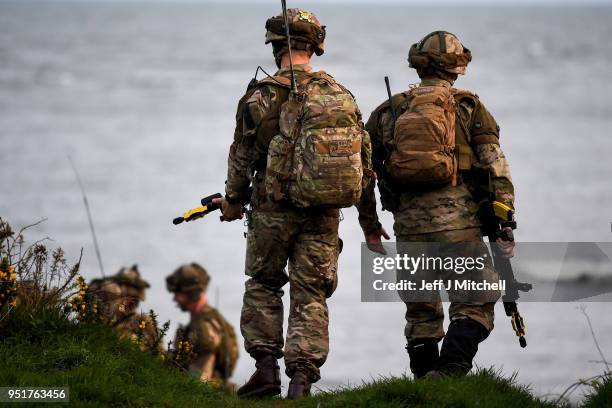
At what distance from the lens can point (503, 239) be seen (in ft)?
33.7

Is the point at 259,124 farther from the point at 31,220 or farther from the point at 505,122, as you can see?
the point at 505,122

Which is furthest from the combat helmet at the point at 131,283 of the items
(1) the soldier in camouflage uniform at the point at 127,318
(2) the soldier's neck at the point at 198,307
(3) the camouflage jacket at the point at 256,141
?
(3) the camouflage jacket at the point at 256,141

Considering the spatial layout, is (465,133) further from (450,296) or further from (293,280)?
(293,280)

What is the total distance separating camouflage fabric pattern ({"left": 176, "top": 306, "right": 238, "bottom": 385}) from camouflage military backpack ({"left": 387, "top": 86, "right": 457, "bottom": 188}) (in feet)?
16.8

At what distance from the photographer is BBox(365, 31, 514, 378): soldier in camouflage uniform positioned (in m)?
10.3

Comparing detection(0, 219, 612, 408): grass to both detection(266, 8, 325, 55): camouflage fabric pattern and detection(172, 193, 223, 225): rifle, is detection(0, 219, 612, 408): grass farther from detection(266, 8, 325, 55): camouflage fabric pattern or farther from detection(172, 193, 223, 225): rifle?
detection(266, 8, 325, 55): camouflage fabric pattern

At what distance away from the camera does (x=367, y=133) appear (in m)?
10.2

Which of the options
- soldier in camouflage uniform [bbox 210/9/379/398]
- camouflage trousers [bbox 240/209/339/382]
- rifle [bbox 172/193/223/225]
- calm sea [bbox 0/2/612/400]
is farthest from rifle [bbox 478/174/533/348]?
calm sea [bbox 0/2/612/400]

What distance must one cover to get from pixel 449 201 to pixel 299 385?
1.55 m

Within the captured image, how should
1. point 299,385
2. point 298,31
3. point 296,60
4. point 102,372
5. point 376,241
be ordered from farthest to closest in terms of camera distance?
point 376,241 → point 296,60 → point 298,31 → point 299,385 → point 102,372

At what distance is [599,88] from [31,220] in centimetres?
7780

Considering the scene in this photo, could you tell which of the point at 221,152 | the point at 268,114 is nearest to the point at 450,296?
the point at 268,114

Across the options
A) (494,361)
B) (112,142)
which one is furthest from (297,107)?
(112,142)

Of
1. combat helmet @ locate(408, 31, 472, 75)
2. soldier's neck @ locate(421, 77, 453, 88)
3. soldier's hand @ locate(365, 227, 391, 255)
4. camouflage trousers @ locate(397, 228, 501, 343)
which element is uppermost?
combat helmet @ locate(408, 31, 472, 75)
